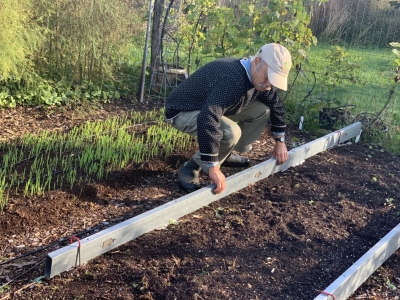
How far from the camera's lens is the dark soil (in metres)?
2.54

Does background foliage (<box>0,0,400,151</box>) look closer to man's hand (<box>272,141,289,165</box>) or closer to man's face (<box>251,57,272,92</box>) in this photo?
man's hand (<box>272,141,289,165</box>)

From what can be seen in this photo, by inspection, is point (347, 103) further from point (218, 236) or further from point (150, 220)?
point (150, 220)

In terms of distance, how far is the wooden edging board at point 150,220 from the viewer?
254 cm

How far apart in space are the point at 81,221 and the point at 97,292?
0.84m

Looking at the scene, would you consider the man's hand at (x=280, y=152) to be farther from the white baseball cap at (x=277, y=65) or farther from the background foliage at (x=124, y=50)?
the background foliage at (x=124, y=50)

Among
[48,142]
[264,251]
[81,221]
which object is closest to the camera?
[264,251]

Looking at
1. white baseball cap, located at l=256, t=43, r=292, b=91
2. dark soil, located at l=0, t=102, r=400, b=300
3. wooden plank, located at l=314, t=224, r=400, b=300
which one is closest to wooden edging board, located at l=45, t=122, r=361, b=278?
dark soil, located at l=0, t=102, r=400, b=300

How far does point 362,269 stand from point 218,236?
0.92 meters

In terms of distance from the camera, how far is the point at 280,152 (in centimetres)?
396

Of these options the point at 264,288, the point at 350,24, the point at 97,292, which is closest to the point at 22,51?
the point at 97,292

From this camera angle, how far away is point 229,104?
3295 millimetres

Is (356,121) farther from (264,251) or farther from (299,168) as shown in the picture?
(264,251)

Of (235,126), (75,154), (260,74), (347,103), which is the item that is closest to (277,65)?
(260,74)

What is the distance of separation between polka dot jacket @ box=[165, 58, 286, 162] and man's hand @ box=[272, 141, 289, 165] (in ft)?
0.52
